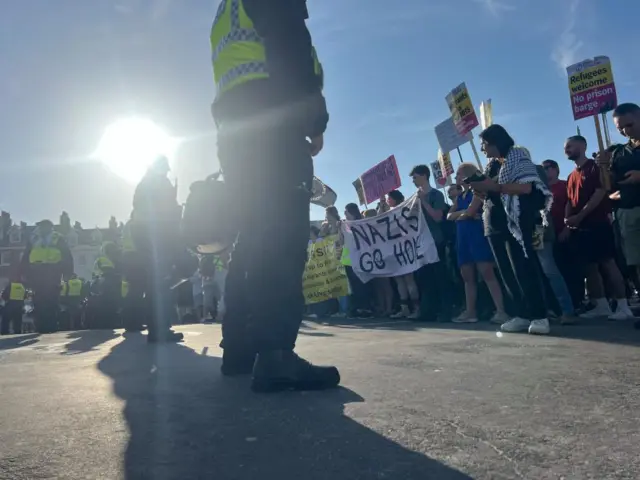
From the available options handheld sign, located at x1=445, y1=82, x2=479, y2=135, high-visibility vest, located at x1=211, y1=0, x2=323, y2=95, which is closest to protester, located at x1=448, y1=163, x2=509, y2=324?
handheld sign, located at x1=445, y1=82, x2=479, y2=135

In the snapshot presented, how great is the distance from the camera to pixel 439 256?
847cm

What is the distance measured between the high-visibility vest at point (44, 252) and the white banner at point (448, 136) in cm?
749

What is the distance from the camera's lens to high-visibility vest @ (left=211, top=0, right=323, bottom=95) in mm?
2887

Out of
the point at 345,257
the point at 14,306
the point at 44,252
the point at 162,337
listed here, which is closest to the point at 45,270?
the point at 44,252

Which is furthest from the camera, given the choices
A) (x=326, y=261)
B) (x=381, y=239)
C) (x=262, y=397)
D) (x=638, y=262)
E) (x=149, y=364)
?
(x=326, y=261)

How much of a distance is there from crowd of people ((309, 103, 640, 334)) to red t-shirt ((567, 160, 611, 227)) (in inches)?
0.5

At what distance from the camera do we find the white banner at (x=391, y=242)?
8.62 metres

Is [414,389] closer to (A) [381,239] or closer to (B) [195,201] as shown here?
(B) [195,201]

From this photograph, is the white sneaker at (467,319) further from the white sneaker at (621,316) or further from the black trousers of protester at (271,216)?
the black trousers of protester at (271,216)

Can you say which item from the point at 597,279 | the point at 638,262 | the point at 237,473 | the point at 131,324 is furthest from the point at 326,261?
the point at 237,473

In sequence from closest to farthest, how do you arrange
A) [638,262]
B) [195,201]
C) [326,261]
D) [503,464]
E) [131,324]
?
[503,464]
[195,201]
[638,262]
[131,324]
[326,261]

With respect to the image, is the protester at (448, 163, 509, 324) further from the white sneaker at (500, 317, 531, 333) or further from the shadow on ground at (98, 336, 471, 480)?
the shadow on ground at (98, 336, 471, 480)

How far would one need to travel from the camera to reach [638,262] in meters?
5.56

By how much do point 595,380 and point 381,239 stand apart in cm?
708
